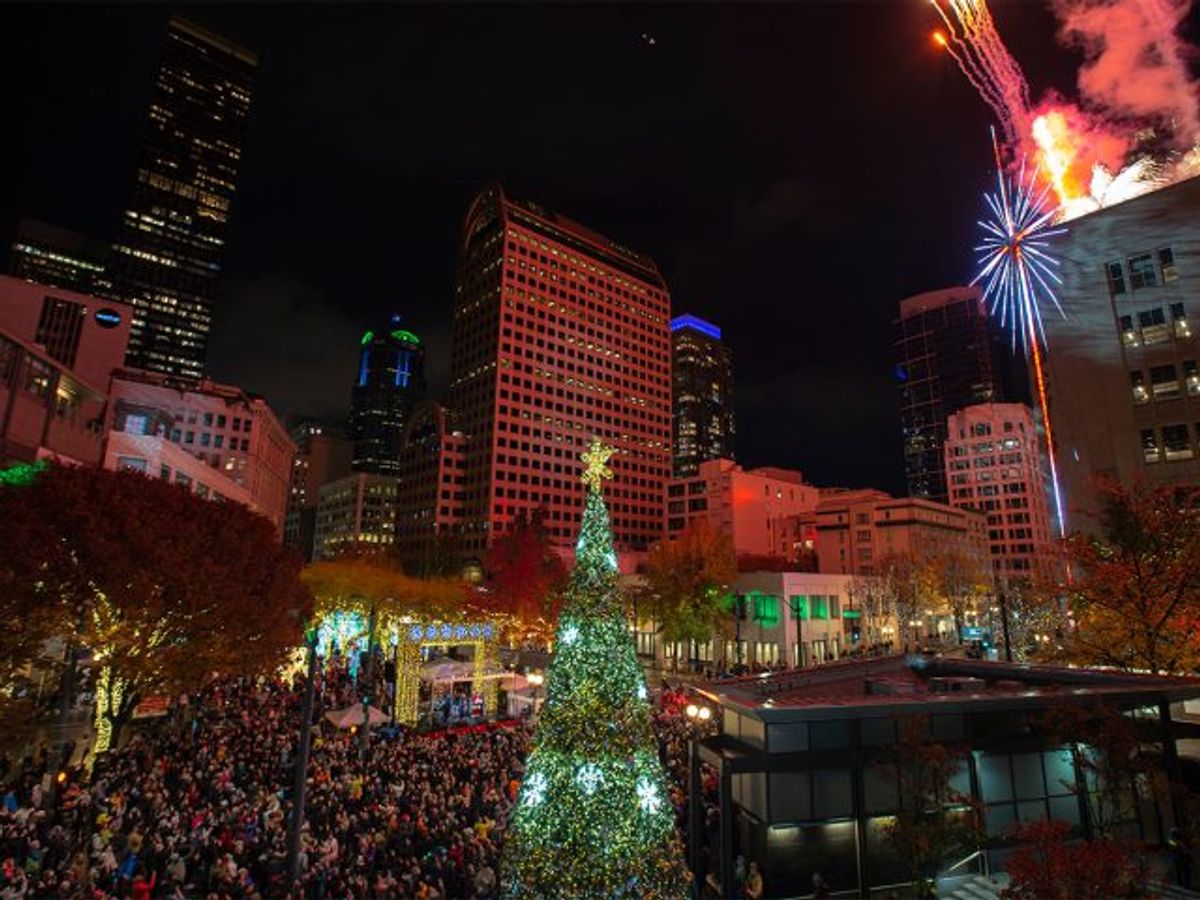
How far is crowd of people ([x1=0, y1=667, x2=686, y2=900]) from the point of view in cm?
1550

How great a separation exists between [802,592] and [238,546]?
50013mm

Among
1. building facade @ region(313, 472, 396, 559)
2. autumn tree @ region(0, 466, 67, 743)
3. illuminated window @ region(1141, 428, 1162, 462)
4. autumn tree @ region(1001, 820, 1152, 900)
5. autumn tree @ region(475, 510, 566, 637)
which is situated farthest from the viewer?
building facade @ region(313, 472, 396, 559)

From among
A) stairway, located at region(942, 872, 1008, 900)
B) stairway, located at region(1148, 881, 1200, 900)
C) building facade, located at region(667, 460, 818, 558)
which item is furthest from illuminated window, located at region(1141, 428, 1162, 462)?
building facade, located at region(667, 460, 818, 558)

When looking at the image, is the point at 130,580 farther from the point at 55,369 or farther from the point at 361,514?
the point at 361,514

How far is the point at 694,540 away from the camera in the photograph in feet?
202

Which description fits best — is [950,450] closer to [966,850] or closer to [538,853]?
[966,850]

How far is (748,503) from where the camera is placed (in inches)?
4264

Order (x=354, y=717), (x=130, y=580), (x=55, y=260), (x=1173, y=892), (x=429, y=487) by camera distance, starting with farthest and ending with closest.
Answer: (x=55, y=260) → (x=429, y=487) → (x=354, y=717) → (x=130, y=580) → (x=1173, y=892)

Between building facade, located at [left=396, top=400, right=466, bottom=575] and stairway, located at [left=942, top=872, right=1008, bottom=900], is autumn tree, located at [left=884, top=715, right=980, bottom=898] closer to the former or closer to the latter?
stairway, located at [left=942, top=872, right=1008, bottom=900]

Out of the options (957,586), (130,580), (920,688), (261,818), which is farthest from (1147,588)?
(957,586)

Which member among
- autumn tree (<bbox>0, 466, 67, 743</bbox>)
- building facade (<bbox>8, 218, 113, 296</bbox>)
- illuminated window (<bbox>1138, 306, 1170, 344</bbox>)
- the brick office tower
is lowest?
autumn tree (<bbox>0, 466, 67, 743</bbox>)

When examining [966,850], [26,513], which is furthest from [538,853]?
[26,513]

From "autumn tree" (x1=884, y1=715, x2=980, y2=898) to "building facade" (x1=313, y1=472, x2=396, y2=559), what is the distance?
160447 millimetres

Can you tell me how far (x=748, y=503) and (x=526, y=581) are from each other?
51496 millimetres
